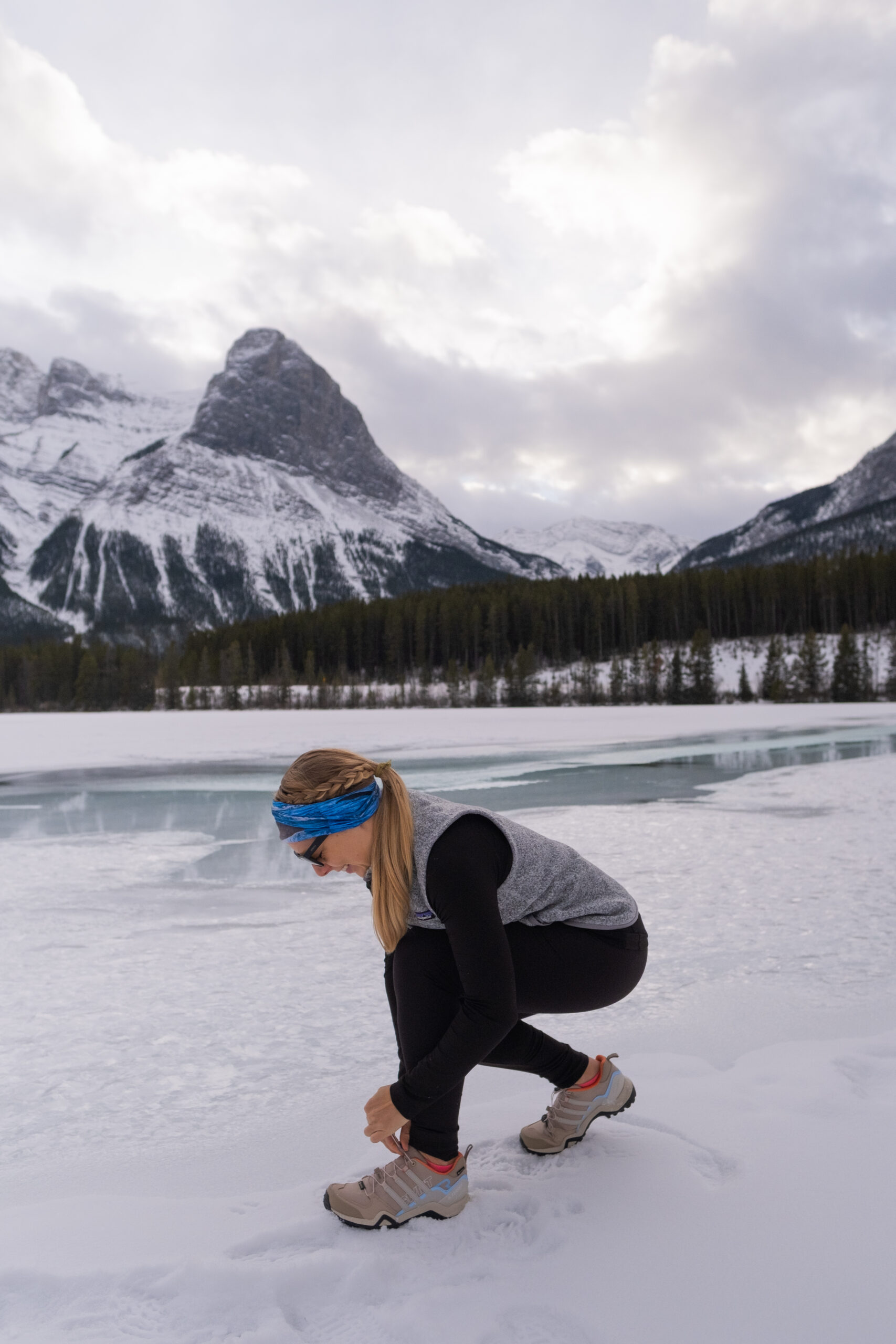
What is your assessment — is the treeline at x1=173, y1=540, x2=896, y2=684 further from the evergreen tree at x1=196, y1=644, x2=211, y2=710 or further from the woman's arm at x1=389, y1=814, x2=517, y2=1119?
the woman's arm at x1=389, y1=814, x2=517, y2=1119

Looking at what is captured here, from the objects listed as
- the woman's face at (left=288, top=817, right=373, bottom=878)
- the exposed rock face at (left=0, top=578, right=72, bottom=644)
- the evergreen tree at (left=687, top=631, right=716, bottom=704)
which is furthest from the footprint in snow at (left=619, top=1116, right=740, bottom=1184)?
the exposed rock face at (left=0, top=578, right=72, bottom=644)

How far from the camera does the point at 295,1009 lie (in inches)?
137

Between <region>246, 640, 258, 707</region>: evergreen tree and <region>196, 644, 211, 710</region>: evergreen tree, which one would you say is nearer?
<region>246, 640, 258, 707</region>: evergreen tree

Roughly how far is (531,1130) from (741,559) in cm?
20772

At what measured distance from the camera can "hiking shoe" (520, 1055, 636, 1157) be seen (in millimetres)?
2291

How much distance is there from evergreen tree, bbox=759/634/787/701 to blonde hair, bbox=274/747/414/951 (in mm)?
59993

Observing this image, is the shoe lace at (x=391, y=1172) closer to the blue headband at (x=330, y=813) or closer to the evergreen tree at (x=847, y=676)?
the blue headband at (x=330, y=813)

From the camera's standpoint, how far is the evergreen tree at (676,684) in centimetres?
6197

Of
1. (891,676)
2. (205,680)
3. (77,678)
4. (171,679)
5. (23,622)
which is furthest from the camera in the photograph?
(23,622)

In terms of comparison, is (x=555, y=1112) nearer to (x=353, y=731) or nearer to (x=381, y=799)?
(x=381, y=799)

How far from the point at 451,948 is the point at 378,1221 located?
693 millimetres

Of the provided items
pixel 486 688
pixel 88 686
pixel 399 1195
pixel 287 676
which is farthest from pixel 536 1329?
pixel 88 686

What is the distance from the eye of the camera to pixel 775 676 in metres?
59.6

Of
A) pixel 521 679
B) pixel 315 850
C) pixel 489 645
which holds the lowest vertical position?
pixel 315 850
